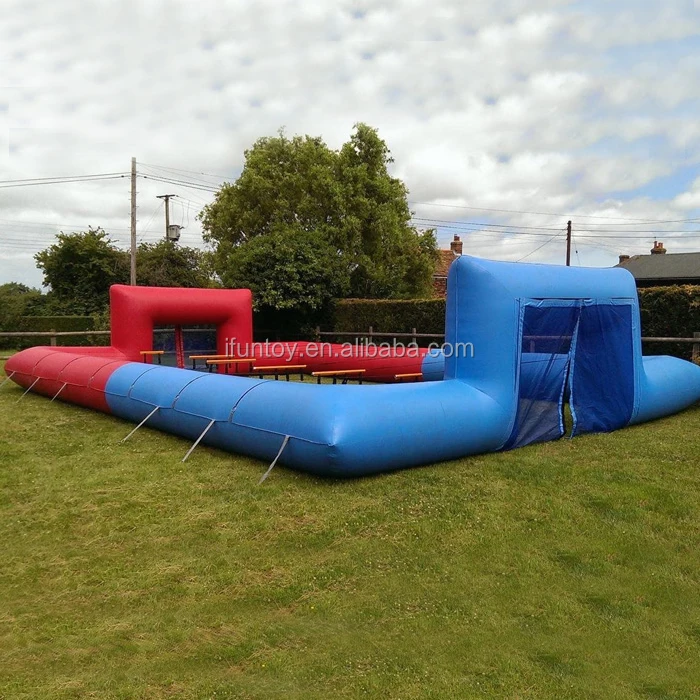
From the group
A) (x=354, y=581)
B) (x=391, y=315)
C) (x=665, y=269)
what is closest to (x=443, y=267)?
(x=665, y=269)

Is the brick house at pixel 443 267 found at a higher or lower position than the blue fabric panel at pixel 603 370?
higher

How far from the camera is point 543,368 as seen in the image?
6.62 m

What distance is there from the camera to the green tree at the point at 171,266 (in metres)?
28.3

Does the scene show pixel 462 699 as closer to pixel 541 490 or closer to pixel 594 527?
pixel 594 527

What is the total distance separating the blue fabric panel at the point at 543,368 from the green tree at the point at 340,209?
13172 mm

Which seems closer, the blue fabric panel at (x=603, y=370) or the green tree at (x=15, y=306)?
the blue fabric panel at (x=603, y=370)

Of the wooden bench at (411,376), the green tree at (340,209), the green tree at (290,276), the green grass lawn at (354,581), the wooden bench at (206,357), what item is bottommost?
the green grass lawn at (354,581)

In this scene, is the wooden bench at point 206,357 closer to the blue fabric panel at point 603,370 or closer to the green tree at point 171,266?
the blue fabric panel at point 603,370

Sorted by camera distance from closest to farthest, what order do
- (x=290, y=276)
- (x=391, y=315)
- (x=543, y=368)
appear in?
1. (x=543, y=368)
2. (x=391, y=315)
3. (x=290, y=276)

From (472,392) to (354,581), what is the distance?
9.58 feet

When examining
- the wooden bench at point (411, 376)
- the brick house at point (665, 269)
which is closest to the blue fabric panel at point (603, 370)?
the wooden bench at point (411, 376)

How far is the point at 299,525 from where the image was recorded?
4352mm

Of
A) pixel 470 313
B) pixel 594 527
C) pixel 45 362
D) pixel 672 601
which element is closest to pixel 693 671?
pixel 672 601

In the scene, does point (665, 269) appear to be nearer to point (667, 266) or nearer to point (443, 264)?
point (667, 266)
